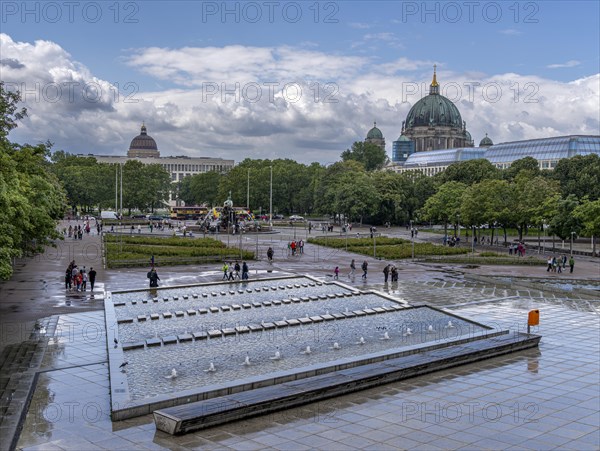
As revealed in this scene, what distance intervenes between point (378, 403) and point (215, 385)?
160 inches

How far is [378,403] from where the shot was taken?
16.8 metres

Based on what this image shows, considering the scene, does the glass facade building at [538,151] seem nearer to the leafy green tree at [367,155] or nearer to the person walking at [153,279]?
the leafy green tree at [367,155]

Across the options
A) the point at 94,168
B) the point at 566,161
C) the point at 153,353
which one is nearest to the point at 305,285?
the point at 153,353

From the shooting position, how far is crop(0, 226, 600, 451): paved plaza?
46.2 feet

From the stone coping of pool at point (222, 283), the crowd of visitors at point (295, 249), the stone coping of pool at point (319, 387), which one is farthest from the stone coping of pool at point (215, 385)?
the crowd of visitors at point (295, 249)

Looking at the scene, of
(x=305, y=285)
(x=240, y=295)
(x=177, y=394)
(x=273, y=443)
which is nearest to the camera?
(x=273, y=443)

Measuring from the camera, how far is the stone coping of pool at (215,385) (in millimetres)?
15623

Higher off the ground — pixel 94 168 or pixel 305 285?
pixel 94 168

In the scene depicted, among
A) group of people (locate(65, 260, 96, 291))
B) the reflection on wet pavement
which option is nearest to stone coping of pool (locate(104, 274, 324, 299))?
group of people (locate(65, 260, 96, 291))

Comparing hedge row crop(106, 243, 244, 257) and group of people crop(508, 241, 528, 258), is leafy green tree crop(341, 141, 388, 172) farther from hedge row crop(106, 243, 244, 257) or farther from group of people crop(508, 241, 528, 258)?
hedge row crop(106, 243, 244, 257)

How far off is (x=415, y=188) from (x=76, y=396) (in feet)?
294

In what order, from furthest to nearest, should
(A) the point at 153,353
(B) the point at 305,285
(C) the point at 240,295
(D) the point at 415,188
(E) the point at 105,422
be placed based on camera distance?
(D) the point at 415,188, (B) the point at 305,285, (C) the point at 240,295, (A) the point at 153,353, (E) the point at 105,422

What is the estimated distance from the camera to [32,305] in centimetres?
3005

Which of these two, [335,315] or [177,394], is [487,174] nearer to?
[335,315]
